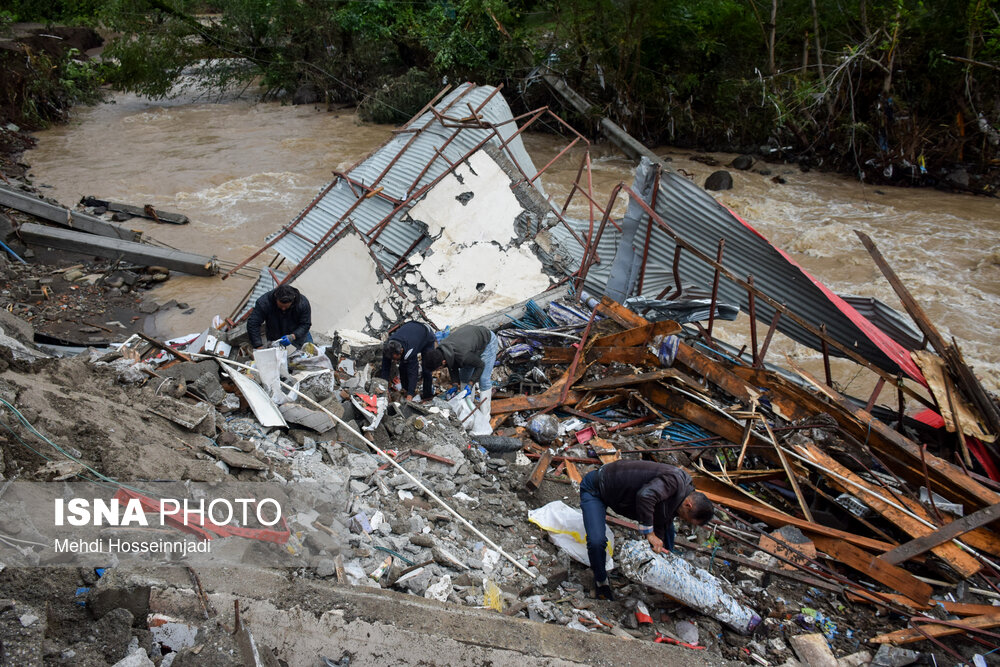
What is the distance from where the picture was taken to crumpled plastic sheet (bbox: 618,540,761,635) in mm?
3855

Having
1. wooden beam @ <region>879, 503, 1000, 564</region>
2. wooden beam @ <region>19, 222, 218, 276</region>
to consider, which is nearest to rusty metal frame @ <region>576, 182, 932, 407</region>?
wooden beam @ <region>879, 503, 1000, 564</region>

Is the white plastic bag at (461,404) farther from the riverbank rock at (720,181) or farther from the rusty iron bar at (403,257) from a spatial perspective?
the riverbank rock at (720,181)

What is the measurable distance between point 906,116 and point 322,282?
1268cm

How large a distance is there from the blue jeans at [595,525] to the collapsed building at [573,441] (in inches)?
7.5

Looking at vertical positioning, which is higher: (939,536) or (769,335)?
(769,335)

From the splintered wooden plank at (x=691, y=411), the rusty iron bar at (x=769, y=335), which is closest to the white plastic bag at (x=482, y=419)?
the splintered wooden plank at (x=691, y=411)

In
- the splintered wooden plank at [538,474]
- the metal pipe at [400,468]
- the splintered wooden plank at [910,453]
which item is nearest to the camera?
the metal pipe at [400,468]

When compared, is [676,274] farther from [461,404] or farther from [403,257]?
[403,257]

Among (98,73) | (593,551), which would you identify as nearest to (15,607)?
(593,551)

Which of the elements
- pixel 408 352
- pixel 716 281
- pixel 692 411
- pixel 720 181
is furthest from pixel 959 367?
pixel 720 181

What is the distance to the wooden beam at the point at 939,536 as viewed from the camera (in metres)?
4.34

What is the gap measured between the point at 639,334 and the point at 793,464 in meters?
1.74

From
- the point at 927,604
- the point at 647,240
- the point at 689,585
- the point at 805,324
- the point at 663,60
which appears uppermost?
the point at 663,60

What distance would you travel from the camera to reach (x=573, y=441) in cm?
570
